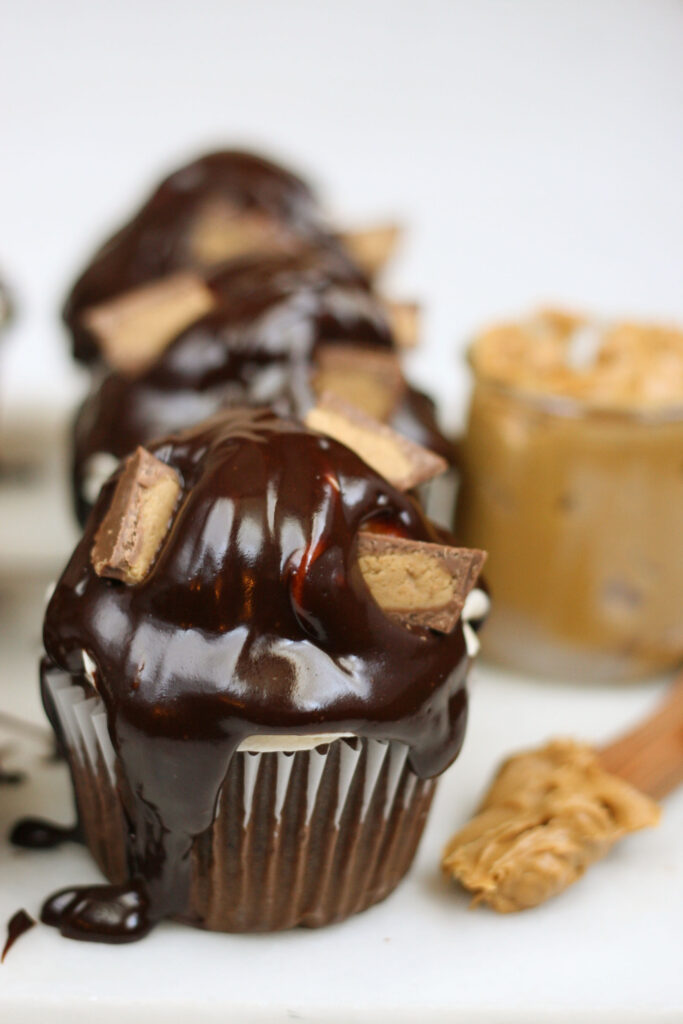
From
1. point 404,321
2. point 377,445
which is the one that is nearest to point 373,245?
point 404,321

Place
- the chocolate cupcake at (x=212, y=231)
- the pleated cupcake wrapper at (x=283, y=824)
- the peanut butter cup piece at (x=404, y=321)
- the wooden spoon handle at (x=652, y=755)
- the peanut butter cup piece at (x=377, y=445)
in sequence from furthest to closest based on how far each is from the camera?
the chocolate cupcake at (x=212, y=231) < the peanut butter cup piece at (x=404, y=321) < the wooden spoon handle at (x=652, y=755) < the peanut butter cup piece at (x=377, y=445) < the pleated cupcake wrapper at (x=283, y=824)

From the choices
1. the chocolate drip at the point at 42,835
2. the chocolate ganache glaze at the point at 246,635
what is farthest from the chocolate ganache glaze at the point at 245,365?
the chocolate drip at the point at 42,835

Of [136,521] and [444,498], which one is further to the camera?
[444,498]

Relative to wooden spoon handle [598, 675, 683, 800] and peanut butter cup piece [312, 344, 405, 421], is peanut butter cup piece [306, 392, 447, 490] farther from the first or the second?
wooden spoon handle [598, 675, 683, 800]

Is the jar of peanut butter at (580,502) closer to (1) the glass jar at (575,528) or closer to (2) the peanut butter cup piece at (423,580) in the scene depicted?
(1) the glass jar at (575,528)

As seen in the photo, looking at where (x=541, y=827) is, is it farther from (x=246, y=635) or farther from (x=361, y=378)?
(x=361, y=378)

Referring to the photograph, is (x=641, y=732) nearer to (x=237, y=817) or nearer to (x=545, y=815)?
(x=545, y=815)
